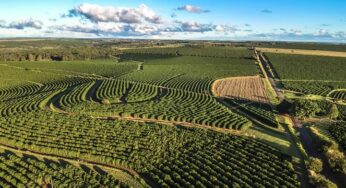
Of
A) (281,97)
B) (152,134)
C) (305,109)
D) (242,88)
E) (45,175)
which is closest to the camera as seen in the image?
(45,175)

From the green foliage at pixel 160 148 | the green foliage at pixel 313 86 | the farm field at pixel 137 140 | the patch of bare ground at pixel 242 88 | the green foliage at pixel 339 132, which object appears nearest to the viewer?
the farm field at pixel 137 140

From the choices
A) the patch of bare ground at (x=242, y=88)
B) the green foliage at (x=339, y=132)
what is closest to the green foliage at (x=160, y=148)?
the green foliage at (x=339, y=132)

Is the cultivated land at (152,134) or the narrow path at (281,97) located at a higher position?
the cultivated land at (152,134)

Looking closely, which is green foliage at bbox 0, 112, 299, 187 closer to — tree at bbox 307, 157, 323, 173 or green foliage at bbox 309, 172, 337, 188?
green foliage at bbox 309, 172, 337, 188

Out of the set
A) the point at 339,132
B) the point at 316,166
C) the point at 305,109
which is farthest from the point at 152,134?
the point at 305,109

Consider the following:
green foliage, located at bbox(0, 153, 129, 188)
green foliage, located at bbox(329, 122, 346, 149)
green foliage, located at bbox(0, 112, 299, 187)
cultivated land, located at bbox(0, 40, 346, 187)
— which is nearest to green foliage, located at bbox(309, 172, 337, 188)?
cultivated land, located at bbox(0, 40, 346, 187)

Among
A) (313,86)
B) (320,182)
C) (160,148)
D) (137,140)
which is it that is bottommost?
(320,182)

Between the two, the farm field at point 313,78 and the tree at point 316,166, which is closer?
the tree at point 316,166

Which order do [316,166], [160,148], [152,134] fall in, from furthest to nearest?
[152,134] → [160,148] → [316,166]

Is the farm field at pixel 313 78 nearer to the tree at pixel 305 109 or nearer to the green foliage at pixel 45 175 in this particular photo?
the tree at pixel 305 109

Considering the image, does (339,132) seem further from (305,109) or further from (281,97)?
(281,97)
